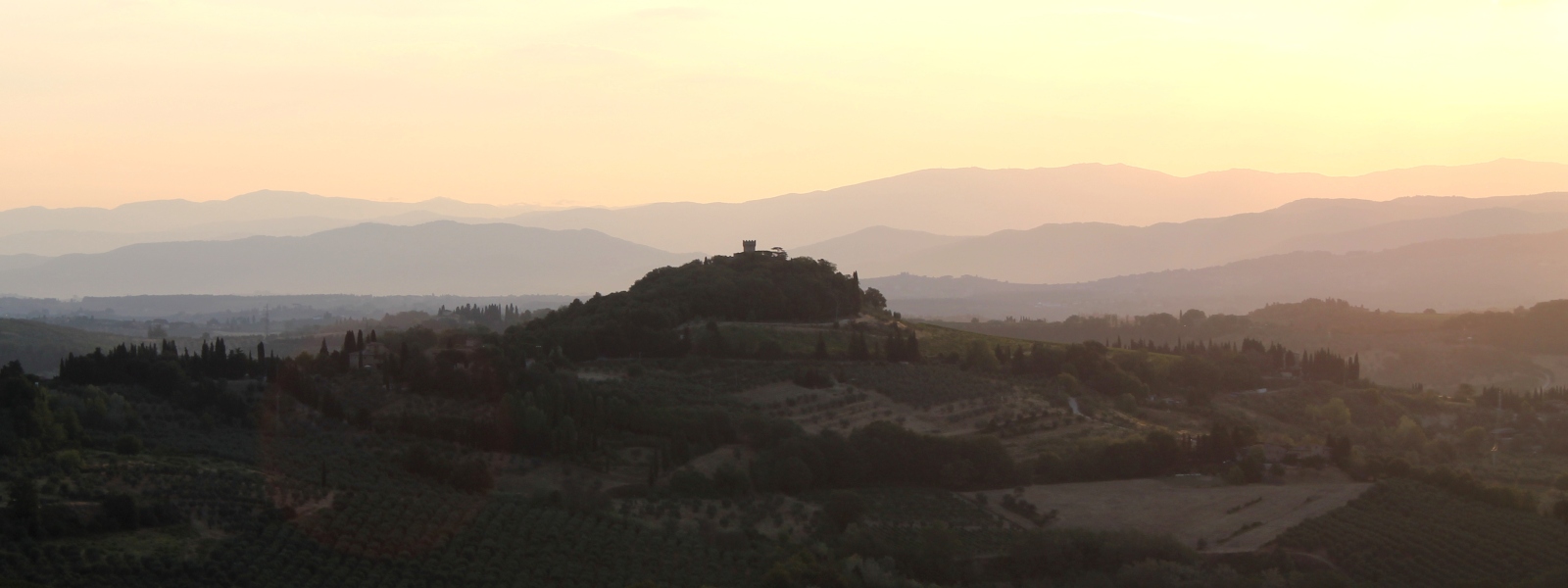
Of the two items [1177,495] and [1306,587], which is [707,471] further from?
[1306,587]

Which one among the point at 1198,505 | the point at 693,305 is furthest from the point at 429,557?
the point at 693,305

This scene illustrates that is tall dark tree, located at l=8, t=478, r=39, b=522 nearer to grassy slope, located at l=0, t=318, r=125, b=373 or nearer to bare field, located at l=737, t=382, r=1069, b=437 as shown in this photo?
bare field, located at l=737, t=382, r=1069, b=437

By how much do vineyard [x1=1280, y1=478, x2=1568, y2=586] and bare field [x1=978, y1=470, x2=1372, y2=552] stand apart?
3.66 feet

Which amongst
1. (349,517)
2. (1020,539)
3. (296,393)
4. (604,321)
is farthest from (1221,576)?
(604,321)

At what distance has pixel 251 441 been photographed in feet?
133

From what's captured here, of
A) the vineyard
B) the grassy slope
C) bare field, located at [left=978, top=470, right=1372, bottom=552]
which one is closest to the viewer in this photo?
the vineyard

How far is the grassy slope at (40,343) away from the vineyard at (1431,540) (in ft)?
256

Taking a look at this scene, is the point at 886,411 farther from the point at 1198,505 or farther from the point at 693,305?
the point at 693,305

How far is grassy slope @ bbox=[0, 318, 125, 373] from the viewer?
95.6 meters

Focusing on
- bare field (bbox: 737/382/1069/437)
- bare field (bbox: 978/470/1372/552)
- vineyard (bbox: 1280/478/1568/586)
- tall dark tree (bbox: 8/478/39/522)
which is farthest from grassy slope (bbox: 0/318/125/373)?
vineyard (bbox: 1280/478/1568/586)

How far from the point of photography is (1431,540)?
1491 inches

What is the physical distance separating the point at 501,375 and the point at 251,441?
1266 cm

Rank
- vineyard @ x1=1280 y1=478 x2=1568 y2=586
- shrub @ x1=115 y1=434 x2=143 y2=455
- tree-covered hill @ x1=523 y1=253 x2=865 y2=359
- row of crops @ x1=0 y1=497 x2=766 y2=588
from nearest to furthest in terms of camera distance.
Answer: row of crops @ x1=0 y1=497 x2=766 y2=588 → vineyard @ x1=1280 y1=478 x2=1568 y2=586 → shrub @ x1=115 y1=434 x2=143 y2=455 → tree-covered hill @ x1=523 y1=253 x2=865 y2=359

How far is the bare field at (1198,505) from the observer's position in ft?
130
